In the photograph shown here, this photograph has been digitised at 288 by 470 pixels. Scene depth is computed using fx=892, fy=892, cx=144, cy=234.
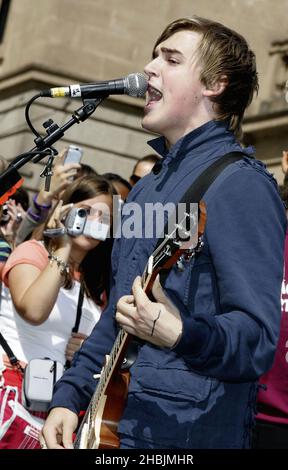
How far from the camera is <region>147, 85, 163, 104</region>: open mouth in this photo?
2.91m

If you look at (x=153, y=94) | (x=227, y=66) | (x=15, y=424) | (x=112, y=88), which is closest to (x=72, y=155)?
(x=15, y=424)

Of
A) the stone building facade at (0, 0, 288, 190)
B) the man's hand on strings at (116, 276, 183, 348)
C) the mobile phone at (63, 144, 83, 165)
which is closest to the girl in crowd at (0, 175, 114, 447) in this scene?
the mobile phone at (63, 144, 83, 165)

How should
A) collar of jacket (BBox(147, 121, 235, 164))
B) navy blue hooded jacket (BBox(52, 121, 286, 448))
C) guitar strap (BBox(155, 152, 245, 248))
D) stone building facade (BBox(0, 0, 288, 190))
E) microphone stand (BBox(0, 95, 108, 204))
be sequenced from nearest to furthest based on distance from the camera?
1. navy blue hooded jacket (BBox(52, 121, 286, 448))
2. guitar strap (BBox(155, 152, 245, 248))
3. collar of jacket (BBox(147, 121, 235, 164))
4. microphone stand (BBox(0, 95, 108, 204))
5. stone building facade (BBox(0, 0, 288, 190))

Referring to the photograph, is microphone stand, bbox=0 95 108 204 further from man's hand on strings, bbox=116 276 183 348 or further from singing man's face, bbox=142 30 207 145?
man's hand on strings, bbox=116 276 183 348

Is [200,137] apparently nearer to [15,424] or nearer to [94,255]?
[15,424]

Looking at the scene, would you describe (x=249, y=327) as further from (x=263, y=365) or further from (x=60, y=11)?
(x=60, y=11)

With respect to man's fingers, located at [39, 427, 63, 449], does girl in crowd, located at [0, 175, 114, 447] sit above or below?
above

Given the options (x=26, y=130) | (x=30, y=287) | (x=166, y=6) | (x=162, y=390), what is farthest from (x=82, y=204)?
(x=166, y=6)

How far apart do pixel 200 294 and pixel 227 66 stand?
805 mm

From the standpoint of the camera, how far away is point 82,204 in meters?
4.54

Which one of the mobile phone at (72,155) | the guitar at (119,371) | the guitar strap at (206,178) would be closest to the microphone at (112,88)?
the guitar strap at (206,178)

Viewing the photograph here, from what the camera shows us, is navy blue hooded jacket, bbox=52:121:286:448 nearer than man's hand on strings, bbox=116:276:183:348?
No

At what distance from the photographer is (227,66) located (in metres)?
2.86
